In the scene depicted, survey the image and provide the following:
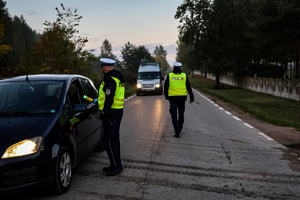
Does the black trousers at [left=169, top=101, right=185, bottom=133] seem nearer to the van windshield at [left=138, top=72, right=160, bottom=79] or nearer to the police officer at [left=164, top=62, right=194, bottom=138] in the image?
the police officer at [left=164, top=62, right=194, bottom=138]

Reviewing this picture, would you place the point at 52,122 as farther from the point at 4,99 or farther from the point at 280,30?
the point at 280,30

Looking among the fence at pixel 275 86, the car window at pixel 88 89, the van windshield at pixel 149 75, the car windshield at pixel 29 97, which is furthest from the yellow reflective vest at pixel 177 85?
the van windshield at pixel 149 75

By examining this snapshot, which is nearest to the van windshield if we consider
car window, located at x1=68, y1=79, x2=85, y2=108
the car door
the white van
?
the white van

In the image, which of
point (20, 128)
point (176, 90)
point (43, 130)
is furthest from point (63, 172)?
point (176, 90)

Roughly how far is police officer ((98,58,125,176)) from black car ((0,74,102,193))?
353mm

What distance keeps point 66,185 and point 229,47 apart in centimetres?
3910

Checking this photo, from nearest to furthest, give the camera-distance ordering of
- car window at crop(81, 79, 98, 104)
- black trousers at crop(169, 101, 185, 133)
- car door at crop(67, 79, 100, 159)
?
car door at crop(67, 79, 100, 159) < car window at crop(81, 79, 98, 104) < black trousers at crop(169, 101, 185, 133)

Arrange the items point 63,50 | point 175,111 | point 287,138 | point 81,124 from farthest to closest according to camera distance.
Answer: point 63,50 < point 287,138 < point 175,111 < point 81,124

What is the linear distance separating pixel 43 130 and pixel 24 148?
12.5 inches

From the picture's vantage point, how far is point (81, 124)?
16.8 ft

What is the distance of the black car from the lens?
3729mm

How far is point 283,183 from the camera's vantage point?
15.8 ft

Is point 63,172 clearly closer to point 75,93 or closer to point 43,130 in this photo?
point 43,130

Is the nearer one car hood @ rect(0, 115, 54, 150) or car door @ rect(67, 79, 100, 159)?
car hood @ rect(0, 115, 54, 150)
